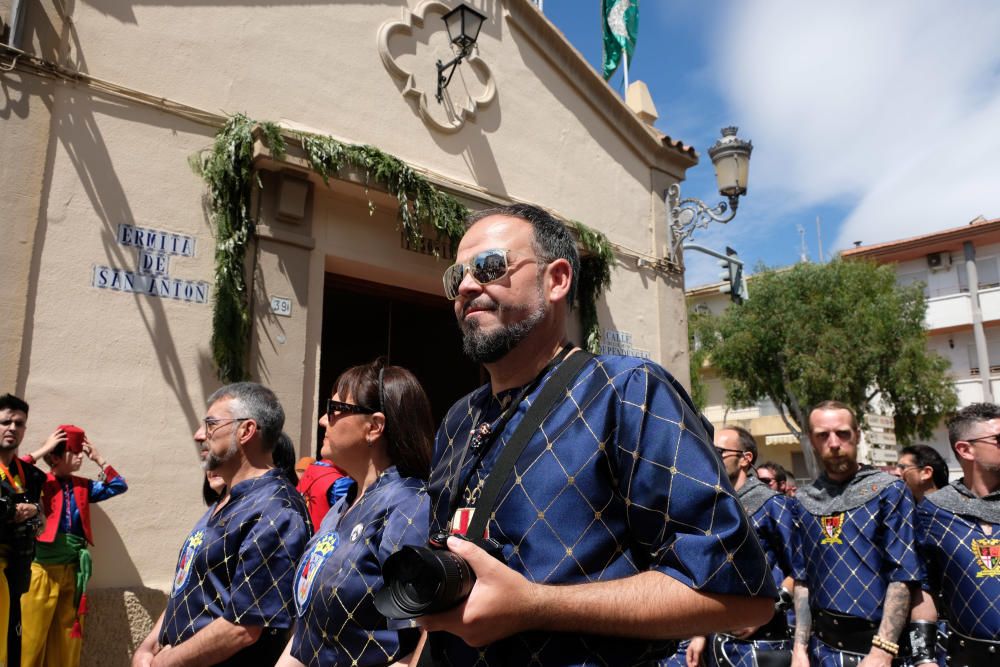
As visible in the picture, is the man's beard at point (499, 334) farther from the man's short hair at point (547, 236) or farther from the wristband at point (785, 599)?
the wristband at point (785, 599)

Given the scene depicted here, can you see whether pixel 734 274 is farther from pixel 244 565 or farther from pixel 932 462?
pixel 244 565

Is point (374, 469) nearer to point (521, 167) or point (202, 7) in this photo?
point (202, 7)

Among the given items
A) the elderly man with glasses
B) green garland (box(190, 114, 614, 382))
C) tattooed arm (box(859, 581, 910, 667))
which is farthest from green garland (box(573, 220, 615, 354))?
tattooed arm (box(859, 581, 910, 667))

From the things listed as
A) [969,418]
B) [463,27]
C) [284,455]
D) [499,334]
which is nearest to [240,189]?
[284,455]

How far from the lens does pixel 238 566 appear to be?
316 centimetres

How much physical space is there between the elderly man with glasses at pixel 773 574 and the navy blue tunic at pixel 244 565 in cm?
284

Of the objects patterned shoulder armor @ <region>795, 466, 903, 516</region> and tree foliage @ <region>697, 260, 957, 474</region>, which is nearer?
patterned shoulder armor @ <region>795, 466, 903, 516</region>

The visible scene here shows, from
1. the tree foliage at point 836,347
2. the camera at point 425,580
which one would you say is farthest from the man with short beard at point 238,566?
the tree foliage at point 836,347

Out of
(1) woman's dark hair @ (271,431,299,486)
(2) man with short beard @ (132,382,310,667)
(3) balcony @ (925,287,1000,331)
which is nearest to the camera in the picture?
(2) man with short beard @ (132,382,310,667)

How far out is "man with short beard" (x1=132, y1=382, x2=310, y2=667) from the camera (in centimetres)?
309

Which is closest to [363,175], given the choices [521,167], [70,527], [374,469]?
[521,167]

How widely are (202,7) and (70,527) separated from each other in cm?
444

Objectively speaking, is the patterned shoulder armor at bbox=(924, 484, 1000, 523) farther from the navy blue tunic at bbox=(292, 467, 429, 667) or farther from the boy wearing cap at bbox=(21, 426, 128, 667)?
the boy wearing cap at bbox=(21, 426, 128, 667)

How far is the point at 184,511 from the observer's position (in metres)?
6.17
